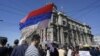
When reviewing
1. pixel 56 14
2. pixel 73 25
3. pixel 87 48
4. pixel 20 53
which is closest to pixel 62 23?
pixel 56 14

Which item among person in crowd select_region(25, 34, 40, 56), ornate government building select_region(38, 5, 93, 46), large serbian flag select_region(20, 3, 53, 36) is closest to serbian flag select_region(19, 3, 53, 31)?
large serbian flag select_region(20, 3, 53, 36)

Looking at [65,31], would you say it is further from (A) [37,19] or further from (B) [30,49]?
(B) [30,49]

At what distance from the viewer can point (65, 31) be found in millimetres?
47969

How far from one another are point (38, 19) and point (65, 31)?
3913 centimetres

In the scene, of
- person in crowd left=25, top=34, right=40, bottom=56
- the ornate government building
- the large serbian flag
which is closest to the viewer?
person in crowd left=25, top=34, right=40, bottom=56

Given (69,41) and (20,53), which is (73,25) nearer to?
(69,41)

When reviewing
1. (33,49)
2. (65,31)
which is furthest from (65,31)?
(33,49)

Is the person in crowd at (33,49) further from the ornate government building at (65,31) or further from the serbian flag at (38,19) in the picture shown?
the ornate government building at (65,31)

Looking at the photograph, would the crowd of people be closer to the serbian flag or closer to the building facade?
the serbian flag

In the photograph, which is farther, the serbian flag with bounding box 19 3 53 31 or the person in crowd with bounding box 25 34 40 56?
the serbian flag with bounding box 19 3 53 31

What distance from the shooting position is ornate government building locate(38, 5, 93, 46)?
44.0 metres

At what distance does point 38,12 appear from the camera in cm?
944

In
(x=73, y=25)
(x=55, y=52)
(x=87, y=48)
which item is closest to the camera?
(x=55, y=52)

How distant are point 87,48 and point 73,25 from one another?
44232 mm
